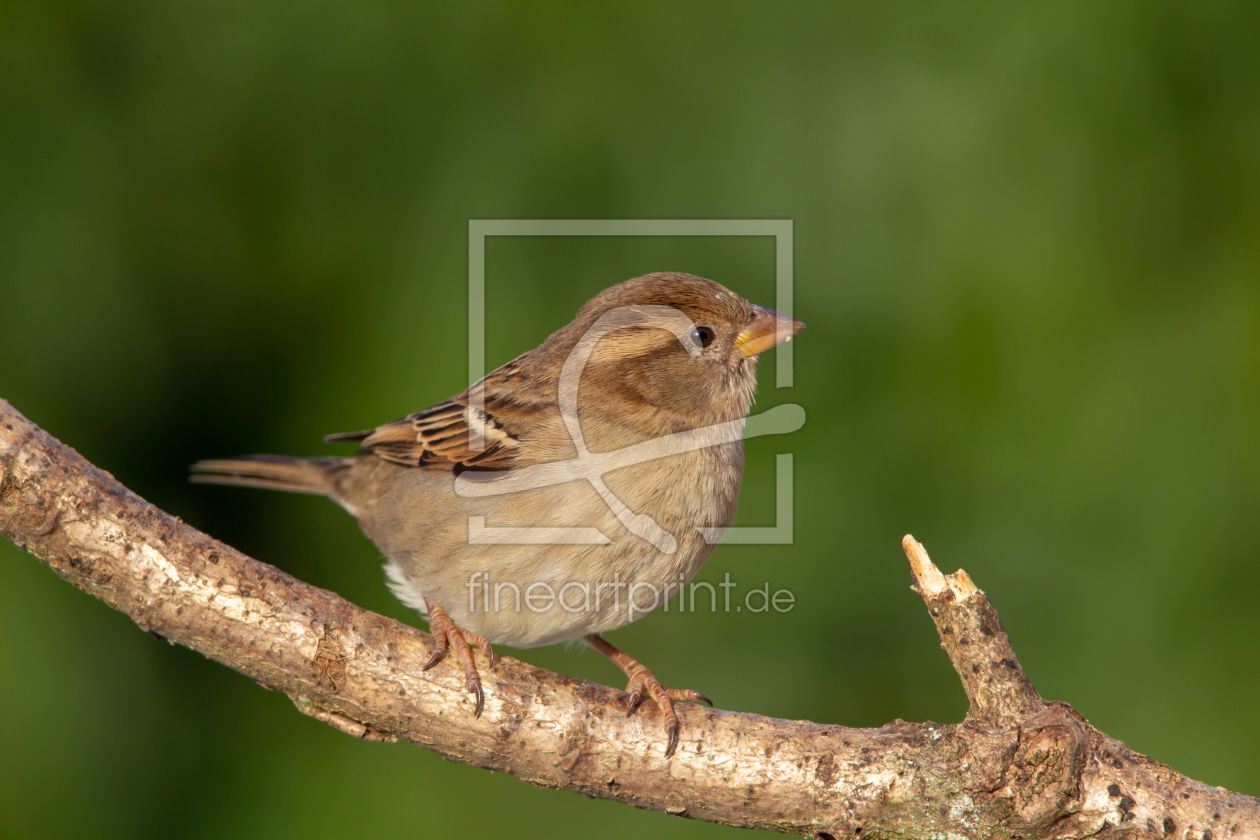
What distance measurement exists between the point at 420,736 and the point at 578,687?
399 millimetres

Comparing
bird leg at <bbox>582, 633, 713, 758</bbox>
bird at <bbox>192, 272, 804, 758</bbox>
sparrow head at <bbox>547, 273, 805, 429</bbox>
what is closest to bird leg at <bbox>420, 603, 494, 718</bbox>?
bird at <bbox>192, 272, 804, 758</bbox>

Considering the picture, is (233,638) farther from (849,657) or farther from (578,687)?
(849,657)

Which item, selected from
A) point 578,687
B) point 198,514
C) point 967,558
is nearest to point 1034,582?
point 967,558

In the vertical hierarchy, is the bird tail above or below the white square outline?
below

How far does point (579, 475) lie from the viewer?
9.13ft

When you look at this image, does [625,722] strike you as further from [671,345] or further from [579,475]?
[671,345]

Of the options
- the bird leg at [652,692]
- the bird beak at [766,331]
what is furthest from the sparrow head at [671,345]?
the bird leg at [652,692]

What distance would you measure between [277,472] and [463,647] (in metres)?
1.26

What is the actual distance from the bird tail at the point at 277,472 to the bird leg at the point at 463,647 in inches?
35.3

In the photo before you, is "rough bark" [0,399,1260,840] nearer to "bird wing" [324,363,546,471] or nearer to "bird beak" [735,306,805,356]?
"bird wing" [324,363,546,471]

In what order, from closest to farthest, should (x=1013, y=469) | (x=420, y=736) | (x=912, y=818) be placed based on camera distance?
(x=912, y=818)
(x=420, y=736)
(x=1013, y=469)

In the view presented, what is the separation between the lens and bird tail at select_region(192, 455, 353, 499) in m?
3.34

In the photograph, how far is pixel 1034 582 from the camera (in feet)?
10.8

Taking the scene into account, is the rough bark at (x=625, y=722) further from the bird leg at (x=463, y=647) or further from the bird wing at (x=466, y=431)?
the bird wing at (x=466, y=431)
